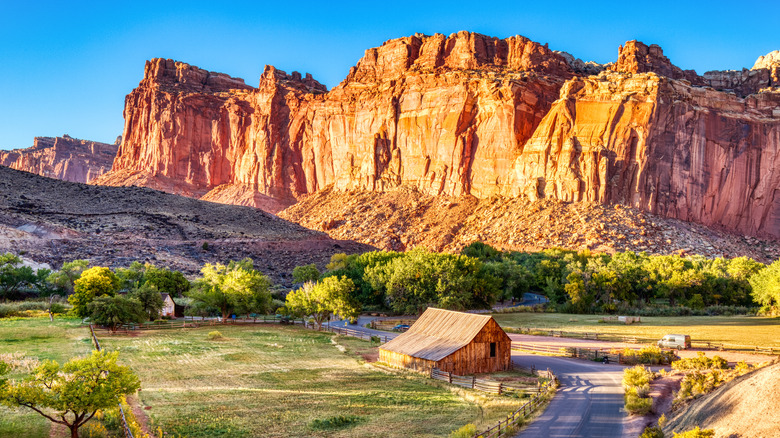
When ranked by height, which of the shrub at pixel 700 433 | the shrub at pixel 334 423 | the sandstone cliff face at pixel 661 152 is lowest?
the shrub at pixel 334 423

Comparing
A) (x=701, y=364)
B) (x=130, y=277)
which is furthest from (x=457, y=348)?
(x=130, y=277)

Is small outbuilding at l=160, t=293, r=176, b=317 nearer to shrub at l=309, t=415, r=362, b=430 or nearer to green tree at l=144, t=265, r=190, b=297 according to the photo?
green tree at l=144, t=265, r=190, b=297

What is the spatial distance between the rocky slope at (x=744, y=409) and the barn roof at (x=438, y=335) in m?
15.4

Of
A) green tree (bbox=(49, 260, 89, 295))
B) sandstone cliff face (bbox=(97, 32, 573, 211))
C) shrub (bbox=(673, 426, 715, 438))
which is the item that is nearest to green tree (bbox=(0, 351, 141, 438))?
shrub (bbox=(673, 426, 715, 438))

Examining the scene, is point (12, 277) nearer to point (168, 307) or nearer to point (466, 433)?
point (168, 307)

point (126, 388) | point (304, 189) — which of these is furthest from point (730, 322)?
point (304, 189)

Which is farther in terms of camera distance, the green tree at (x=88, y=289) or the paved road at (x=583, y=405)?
the green tree at (x=88, y=289)

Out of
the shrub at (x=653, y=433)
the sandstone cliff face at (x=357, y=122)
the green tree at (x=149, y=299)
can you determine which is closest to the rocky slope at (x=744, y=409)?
the shrub at (x=653, y=433)

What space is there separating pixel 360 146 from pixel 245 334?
103 meters

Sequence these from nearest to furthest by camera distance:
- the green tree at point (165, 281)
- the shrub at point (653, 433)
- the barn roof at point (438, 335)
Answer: the shrub at point (653, 433) → the barn roof at point (438, 335) → the green tree at point (165, 281)

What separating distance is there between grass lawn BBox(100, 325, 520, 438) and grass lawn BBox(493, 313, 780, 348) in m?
22.9

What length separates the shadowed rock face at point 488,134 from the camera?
376 ft

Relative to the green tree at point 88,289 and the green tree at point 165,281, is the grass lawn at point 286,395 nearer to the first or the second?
the green tree at point 88,289

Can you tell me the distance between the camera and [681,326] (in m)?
54.4
